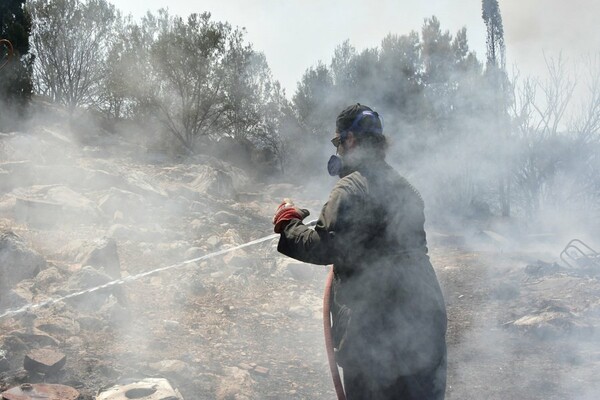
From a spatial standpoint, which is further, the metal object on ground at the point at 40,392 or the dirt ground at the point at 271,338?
the dirt ground at the point at 271,338

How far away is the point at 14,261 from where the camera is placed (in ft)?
12.7

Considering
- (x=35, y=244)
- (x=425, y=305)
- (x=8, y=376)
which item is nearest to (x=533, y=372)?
(x=425, y=305)

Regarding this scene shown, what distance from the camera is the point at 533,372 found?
3.19m

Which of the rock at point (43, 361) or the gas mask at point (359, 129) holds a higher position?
the gas mask at point (359, 129)

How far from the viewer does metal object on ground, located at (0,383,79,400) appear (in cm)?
221

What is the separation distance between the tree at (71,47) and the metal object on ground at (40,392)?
44.1 ft

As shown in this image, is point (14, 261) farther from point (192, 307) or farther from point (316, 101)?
point (316, 101)

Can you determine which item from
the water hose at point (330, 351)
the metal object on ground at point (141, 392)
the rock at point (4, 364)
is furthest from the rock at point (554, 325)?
the rock at point (4, 364)

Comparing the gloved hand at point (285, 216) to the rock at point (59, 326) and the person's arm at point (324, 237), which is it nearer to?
the person's arm at point (324, 237)

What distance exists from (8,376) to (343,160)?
218 cm

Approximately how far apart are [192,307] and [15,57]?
8.77 meters

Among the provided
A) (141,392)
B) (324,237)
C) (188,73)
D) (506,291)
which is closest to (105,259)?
(141,392)

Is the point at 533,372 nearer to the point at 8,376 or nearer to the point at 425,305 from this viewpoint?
the point at 425,305

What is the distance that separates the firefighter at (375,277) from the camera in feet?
5.14
